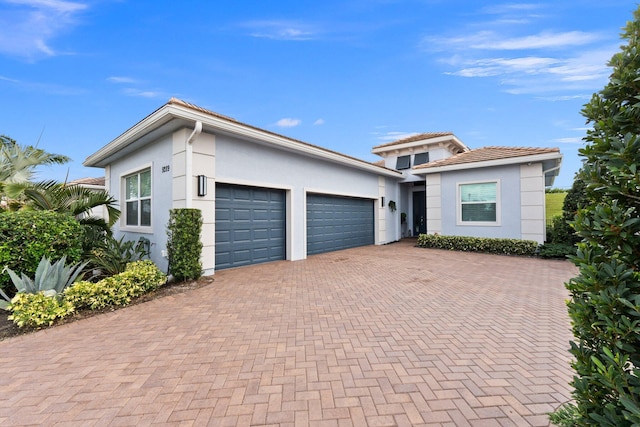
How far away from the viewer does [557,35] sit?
5.59m

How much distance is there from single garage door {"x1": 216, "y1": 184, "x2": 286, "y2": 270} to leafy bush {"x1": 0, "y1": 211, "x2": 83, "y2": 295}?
9.77 feet

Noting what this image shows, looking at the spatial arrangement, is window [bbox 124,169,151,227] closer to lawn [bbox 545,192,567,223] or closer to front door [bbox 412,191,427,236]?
front door [bbox 412,191,427,236]

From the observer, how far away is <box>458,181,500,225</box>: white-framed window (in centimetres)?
1093

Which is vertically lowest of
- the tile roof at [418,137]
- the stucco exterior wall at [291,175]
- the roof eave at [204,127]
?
the stucco exterior wall at [291,175]

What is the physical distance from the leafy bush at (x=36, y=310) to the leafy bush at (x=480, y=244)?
1160 centimetres

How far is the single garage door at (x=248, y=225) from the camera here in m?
7.41

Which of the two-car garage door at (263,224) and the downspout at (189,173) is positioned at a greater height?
the downspout at (189,173)

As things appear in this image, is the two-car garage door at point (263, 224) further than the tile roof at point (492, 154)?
No

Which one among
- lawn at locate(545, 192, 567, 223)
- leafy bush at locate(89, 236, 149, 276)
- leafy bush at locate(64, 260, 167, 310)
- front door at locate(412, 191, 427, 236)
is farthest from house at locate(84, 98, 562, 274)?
lawn at locate(545, 192, 567, 223)

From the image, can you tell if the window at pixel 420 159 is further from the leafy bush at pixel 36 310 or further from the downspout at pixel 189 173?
the leafy bush at pixel 36 310

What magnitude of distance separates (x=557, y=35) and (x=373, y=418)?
303 inches

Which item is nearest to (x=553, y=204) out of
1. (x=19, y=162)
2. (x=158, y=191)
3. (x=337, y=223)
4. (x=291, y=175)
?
(x=337, y=223)

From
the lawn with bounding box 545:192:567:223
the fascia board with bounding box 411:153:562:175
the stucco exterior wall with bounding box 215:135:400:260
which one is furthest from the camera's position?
the lawn with bounding box 545:192:567:223

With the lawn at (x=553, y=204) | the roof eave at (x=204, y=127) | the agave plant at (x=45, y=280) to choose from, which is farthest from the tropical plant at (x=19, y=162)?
the lawn at (x=553, y=204)
